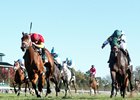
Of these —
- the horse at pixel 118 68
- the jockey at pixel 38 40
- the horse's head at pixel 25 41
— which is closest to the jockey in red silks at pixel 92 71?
the jockey at pixel 38 40

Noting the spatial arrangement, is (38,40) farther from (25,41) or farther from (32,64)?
(25,41)

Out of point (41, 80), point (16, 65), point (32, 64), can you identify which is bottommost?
point (41, 80)

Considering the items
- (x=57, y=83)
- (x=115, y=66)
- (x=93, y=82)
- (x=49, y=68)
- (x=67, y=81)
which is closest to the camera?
(x=115, y=66)

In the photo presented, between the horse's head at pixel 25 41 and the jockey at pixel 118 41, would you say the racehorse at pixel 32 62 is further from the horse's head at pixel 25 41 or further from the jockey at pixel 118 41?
the jockey at pixel 118 41

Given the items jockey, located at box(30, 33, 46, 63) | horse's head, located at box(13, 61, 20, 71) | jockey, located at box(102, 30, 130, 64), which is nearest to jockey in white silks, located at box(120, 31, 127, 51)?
jockey, located at box(102, 30, 130, 64)

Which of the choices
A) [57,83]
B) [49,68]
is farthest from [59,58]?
[49,68]

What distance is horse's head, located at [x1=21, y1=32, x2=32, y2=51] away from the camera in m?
19.2

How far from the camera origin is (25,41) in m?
19.4

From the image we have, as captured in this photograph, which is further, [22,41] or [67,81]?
[67,81]

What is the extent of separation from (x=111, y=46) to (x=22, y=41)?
4.23 m

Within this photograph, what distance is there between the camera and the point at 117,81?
21125 mm

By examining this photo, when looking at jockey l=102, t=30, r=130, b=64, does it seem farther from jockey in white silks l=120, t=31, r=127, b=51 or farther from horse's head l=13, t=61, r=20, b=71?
horse's head l=13, t=61, r=20, b=71

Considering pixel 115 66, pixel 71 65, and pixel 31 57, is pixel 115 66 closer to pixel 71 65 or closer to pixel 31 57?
pixel 31 57

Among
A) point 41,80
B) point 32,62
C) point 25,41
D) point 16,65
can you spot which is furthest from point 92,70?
point 25,41
